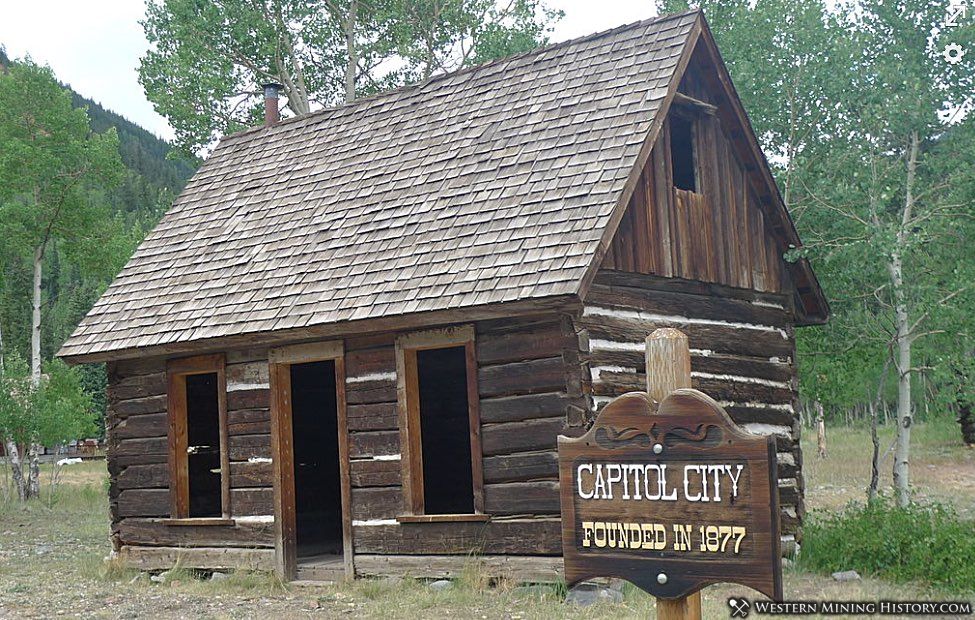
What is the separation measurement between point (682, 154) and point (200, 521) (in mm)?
6837

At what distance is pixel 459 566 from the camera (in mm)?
11016

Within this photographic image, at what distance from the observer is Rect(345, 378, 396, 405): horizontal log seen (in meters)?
11.6

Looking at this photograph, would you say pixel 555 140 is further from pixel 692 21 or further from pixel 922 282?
pixel 922 282

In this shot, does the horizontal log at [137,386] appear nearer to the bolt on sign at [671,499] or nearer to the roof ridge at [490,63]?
the roof ridge at [490,63]

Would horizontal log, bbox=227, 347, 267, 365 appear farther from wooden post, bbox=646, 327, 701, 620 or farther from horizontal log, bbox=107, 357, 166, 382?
wooden post, bbox=646, 327, 701, 620

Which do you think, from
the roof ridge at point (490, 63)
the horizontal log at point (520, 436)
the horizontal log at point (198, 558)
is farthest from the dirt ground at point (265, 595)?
the roof ridge at point (490, 63)

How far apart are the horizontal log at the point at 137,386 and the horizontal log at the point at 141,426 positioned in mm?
259

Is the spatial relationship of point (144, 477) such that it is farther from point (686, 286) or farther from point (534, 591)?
point (686, 286)

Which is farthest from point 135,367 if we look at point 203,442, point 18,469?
point 18,469

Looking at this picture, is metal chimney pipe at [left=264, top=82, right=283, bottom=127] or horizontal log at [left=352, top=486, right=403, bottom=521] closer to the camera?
horizontal log at [left=352, top=486, right=403, bottom=521]

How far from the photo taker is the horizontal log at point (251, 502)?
12.5 metres

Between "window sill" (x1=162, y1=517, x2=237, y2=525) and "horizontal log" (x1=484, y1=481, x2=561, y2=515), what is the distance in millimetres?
3490

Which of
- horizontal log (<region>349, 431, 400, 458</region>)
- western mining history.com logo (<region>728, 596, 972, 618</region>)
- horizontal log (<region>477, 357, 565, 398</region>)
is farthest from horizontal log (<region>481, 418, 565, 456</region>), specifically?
western mining history.com logo (<region>728, 596, 972, 618</region>)

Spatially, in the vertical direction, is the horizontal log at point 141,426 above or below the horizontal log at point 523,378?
below
